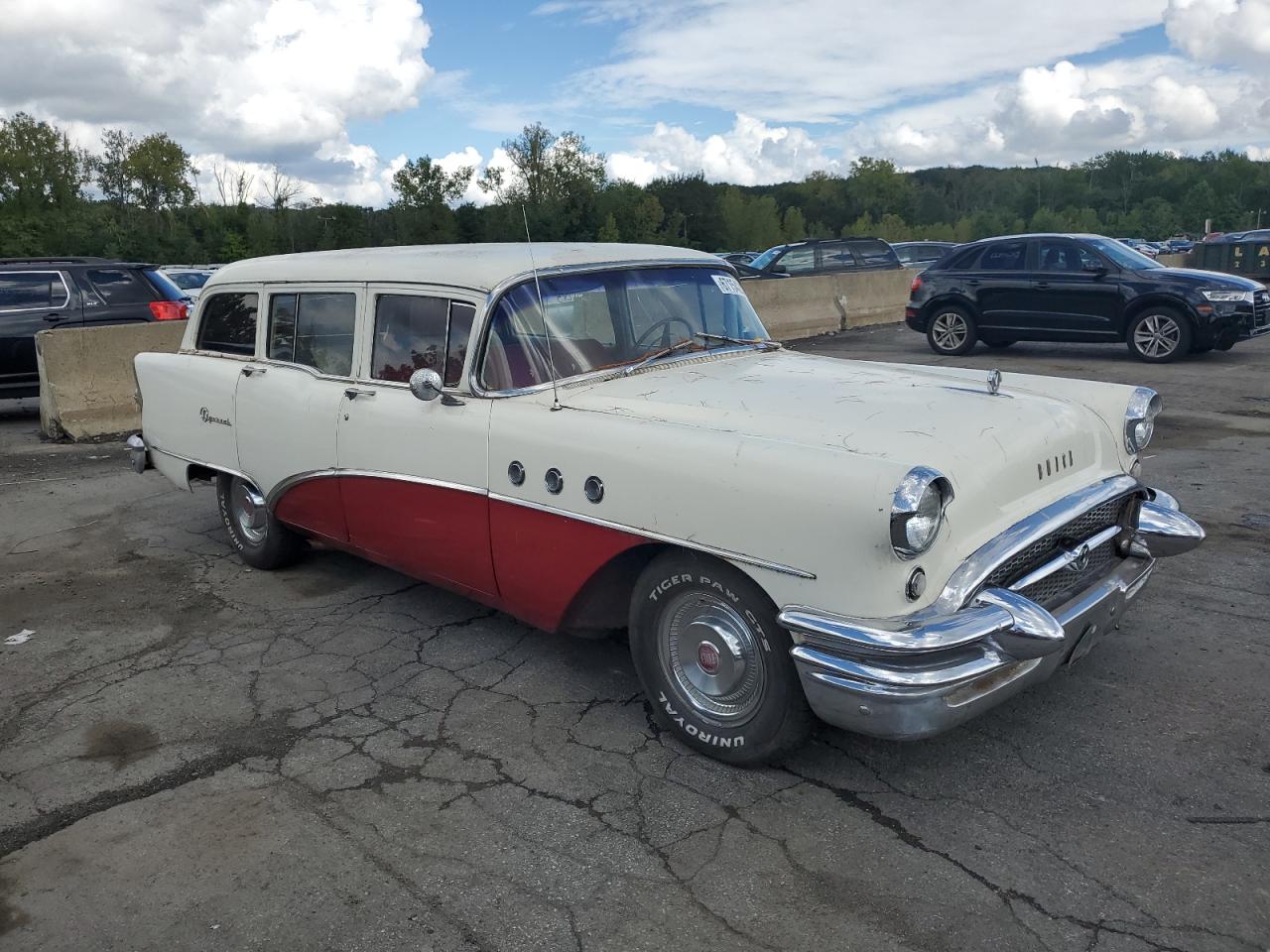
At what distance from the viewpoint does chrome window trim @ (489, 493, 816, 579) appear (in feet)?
9.77

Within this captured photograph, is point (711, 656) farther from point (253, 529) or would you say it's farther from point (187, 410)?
point (187, 410)

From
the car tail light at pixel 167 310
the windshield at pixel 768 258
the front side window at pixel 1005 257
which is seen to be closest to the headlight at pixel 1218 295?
the front side window at pixel 1005 257

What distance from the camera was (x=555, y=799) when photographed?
323 cm

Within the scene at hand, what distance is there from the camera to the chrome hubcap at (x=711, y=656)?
3240mm

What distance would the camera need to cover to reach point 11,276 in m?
10.9

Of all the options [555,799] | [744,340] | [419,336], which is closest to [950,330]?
[744,340]

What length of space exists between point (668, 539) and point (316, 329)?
251 centimetres

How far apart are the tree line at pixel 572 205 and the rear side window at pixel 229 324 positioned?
4761 mm

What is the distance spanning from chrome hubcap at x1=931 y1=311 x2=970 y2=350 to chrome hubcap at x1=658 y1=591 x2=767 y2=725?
1087 cm

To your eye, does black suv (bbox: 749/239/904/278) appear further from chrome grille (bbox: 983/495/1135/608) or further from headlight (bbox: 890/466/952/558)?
headlight (bbox: 890/466/952/558)

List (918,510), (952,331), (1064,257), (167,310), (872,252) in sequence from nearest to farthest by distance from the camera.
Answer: (918,510), (167,310), (1064,257), (952,331), (872,252)

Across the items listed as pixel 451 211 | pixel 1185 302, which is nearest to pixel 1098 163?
pixel 451 211

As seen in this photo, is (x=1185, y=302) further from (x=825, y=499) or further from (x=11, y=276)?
(x=11, y=276)

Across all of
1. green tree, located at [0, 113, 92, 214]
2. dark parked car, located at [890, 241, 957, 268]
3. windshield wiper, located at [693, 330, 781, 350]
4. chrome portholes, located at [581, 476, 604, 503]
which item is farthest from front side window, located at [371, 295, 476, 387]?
green tree, located at [0, 113, 92, 214]
